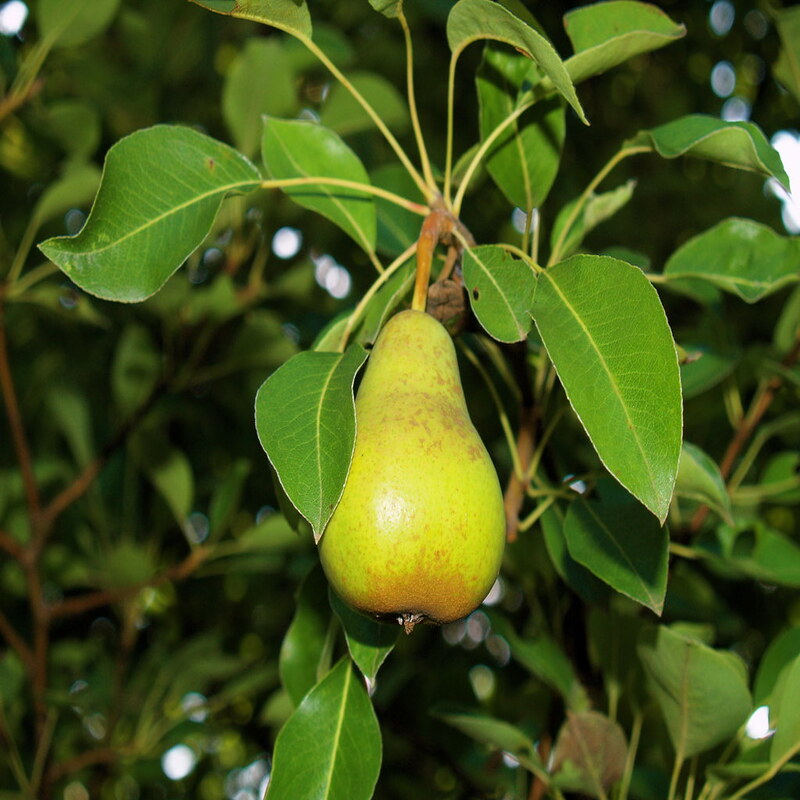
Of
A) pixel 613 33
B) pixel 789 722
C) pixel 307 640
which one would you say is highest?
pixel 613 33

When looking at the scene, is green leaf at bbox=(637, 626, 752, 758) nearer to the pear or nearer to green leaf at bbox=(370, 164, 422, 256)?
the pear

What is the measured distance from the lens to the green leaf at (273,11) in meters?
0.84

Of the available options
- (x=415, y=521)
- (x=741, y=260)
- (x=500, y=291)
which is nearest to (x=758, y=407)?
(x=741, y=260)

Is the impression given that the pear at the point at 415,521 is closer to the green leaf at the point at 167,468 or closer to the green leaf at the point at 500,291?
the green leaf at the point at 500,291

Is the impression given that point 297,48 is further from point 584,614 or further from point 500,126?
point 584,614

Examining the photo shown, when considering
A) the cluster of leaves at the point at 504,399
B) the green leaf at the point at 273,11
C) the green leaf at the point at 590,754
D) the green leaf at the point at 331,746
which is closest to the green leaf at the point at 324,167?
the cluster of leaves at the point at 504,399

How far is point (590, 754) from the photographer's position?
3.54 ft

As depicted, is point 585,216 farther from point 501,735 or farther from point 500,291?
point 501,735

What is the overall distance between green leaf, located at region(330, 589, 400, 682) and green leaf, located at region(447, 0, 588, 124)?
48cm

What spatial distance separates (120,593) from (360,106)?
100cm

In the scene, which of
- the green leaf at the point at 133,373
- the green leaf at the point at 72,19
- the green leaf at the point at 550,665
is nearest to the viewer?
the green leaf at the point at 550,665

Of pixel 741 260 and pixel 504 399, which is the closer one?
pixel 741 260

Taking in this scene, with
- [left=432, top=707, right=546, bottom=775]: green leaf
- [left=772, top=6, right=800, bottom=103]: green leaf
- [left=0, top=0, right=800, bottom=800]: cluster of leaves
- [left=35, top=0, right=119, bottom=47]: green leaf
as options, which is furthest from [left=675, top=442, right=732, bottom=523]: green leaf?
[left=35, top=0, right=119, bottom=47]: green leaf

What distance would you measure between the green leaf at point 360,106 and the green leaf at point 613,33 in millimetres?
735
